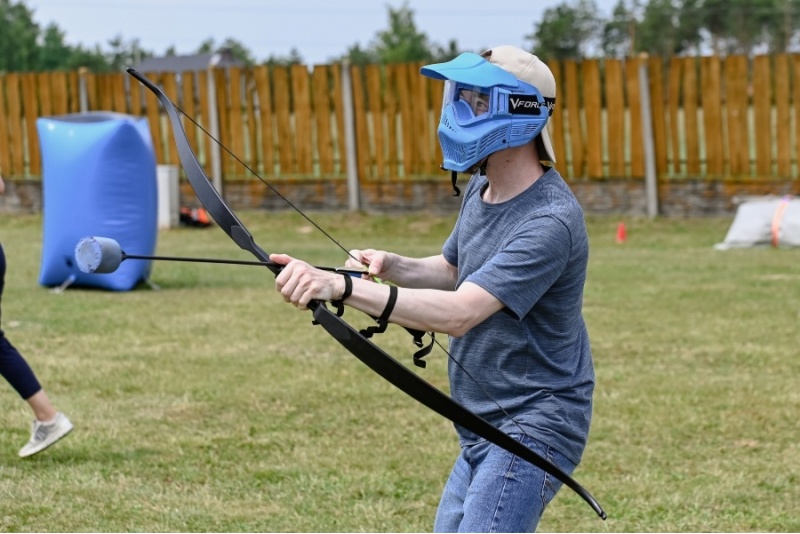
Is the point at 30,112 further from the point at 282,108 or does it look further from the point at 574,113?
the point at 574,113

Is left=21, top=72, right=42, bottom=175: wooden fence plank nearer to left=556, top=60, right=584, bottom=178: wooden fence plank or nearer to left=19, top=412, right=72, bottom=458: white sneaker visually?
left=556, top=60, right=584, bottom=178: wooden fence plank

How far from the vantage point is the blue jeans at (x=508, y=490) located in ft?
11.5

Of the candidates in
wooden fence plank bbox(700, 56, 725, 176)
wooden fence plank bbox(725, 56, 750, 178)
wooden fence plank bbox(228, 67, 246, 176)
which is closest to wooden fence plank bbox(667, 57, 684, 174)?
wooden fence plank bbox(700, 56, 725, 176)

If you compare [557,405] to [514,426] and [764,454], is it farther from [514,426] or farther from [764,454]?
[764,454]

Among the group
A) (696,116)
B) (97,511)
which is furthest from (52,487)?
(696,116)

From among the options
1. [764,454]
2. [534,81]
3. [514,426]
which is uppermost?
[534,81]

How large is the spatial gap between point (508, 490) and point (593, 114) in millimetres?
16811

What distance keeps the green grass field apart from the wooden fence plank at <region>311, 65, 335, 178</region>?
808 cm

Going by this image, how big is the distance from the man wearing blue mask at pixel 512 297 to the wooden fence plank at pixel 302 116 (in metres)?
17.6

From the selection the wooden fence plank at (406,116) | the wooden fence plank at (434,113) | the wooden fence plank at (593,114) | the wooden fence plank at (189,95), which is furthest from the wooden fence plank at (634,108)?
the wooden fence plank at (189,95)

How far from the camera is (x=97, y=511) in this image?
5852 mm

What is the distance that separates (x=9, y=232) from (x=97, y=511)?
1579 centimetres

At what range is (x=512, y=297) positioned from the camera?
11.1 ft

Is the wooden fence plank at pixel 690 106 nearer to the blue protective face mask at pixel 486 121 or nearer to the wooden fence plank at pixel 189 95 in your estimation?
the wooden fence plank at pixel 189 95
